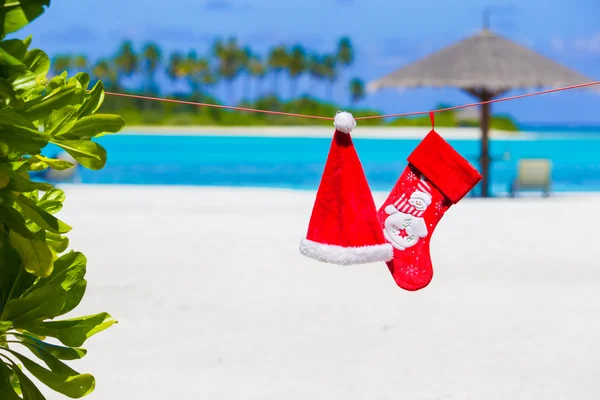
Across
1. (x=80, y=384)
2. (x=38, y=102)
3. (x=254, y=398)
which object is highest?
(x=38, y=102)

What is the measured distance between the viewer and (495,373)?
3797 mm

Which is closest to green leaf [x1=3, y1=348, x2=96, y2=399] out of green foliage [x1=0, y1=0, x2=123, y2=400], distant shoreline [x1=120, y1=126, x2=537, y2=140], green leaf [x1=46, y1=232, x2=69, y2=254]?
green foliage [x1=0, y1=0, x2=123, y2=400]

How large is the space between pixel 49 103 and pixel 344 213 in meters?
1.11

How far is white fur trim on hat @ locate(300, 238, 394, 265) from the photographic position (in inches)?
94.3

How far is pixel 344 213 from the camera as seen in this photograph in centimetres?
241

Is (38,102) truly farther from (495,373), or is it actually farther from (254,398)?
(495,373)

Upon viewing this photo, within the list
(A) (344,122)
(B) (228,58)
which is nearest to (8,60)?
(A) (344,122)

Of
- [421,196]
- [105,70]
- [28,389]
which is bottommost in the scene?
[28,389]

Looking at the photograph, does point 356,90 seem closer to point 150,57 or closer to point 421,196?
point 150,57

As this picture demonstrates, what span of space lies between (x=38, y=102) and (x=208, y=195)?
1032 cm

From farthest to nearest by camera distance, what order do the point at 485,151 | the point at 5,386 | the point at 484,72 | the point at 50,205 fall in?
1. the point at 485,151
2. the point at 484,72
3. the point at 50,205
4. the point at 5,386

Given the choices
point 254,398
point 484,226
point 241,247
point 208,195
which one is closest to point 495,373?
point 254,398

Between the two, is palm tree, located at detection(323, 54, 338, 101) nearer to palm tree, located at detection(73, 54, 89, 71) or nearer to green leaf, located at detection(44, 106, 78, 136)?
palm tree, located at detection(73, 54, 89, 71)

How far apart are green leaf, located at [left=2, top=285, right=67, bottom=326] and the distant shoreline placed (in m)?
44.4
